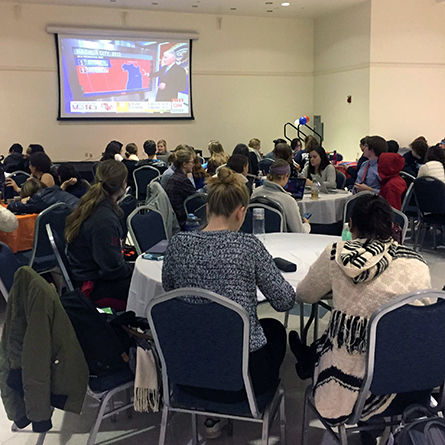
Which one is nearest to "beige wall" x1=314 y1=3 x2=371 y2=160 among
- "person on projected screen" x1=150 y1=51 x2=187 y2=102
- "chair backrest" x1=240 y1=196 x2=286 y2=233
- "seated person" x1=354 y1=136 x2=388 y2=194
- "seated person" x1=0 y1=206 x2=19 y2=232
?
"person on projected screen" x1=150 y1=51 x2=187 y2=102

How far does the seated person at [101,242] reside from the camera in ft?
9.71

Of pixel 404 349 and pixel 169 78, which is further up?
pixel 169 78

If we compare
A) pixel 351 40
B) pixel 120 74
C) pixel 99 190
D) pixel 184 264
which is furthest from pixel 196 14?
pixel 184 264

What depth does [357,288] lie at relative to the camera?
1.89 metres

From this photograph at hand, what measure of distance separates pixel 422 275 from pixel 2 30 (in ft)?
35.5

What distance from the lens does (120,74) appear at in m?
11.4

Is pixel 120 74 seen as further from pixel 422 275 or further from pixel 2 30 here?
pixel 422 275

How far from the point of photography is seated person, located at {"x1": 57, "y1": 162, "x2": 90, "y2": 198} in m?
4.80

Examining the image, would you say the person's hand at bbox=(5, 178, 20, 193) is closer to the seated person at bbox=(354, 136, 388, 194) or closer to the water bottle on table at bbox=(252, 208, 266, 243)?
the water bottle on table at bbox=(252, 208, 266, 243)

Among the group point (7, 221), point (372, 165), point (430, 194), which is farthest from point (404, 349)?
point (372, 165)

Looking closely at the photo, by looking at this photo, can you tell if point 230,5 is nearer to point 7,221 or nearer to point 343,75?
point 343,75

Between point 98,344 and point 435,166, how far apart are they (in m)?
Answer: 4.79

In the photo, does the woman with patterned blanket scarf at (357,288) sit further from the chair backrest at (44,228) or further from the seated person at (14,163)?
the seated person at (14,163)

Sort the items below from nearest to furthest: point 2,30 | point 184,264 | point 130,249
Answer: point 184,264, point 130,249, point 2,30
